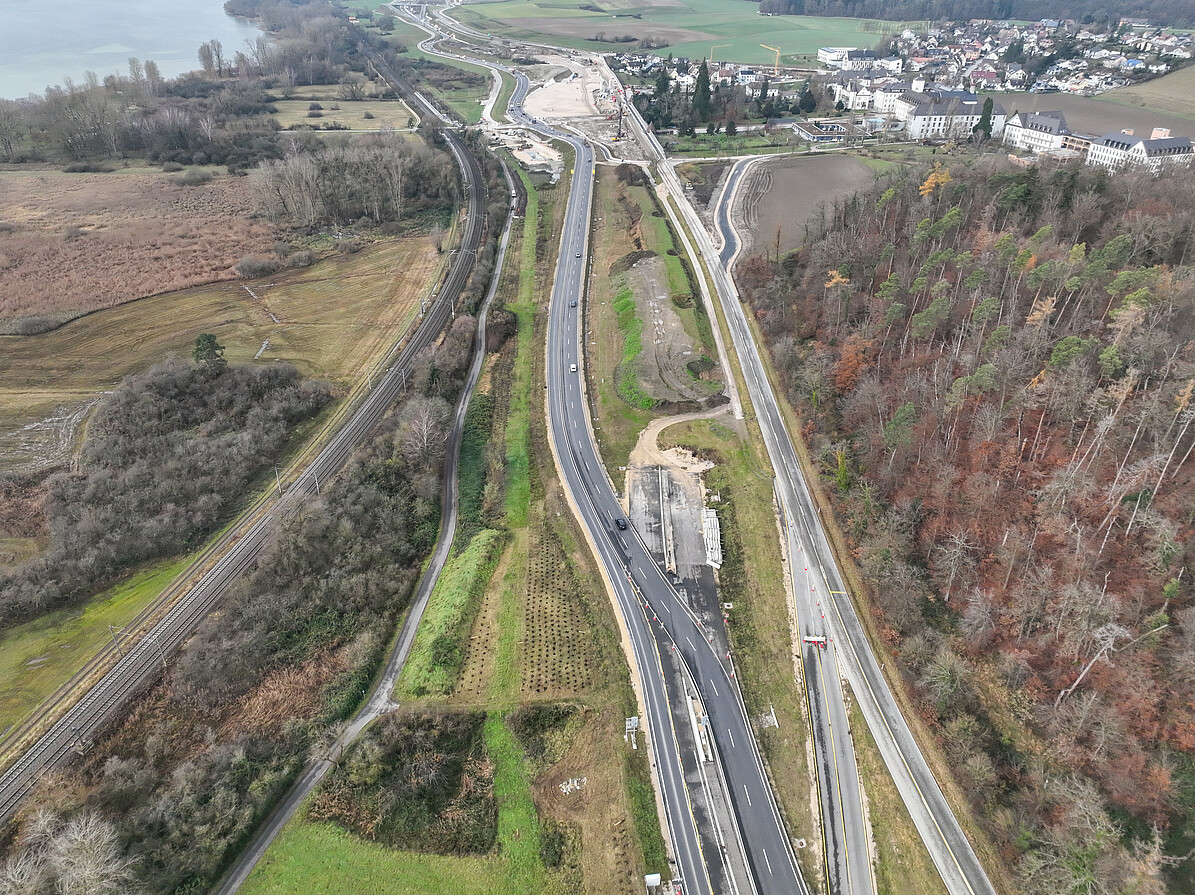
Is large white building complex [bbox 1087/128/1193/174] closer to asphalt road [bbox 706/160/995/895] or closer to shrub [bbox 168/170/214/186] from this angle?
asphalt road [bbox 706/160/995/895]

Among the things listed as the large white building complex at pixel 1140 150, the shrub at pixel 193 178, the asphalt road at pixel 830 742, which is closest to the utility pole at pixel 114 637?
the asphalt road at pixel 830 742

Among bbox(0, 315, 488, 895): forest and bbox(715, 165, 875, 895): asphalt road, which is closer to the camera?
bbox(0, 315, 488, 895): forest

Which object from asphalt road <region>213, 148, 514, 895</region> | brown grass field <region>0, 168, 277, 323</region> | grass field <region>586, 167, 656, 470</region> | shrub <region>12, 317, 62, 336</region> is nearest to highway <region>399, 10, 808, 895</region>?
grass field <region>586, 167, 656, 470</region>

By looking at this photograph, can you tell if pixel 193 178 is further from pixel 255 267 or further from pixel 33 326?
pixel 33 326

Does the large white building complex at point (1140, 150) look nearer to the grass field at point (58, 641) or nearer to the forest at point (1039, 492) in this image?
the forest at point (1039, 492)

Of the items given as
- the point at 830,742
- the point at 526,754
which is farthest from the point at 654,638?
the point at 830,742

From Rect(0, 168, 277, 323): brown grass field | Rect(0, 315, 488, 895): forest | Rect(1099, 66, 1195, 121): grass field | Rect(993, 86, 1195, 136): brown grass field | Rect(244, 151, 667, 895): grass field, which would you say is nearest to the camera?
Rect(0, 315, 488, 895): forest
